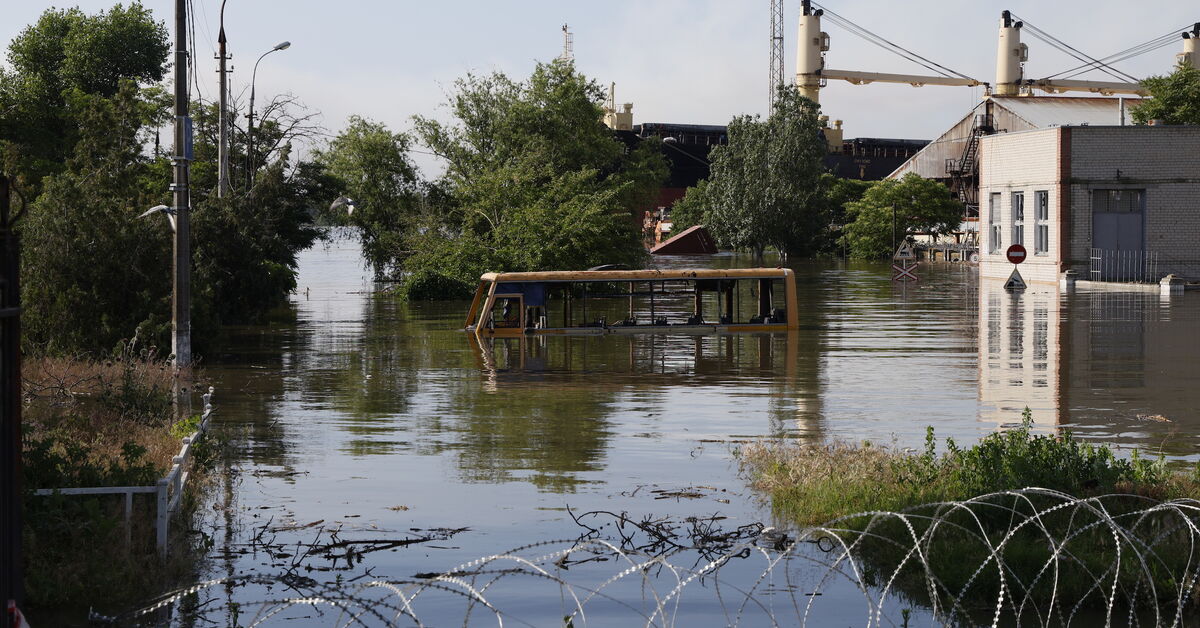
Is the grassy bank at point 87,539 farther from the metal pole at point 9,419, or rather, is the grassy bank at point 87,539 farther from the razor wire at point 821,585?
the metal pole at point 9,419

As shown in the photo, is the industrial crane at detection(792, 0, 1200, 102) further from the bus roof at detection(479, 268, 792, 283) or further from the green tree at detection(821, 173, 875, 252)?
the bus roof at detection(479, 268, 792, 283)

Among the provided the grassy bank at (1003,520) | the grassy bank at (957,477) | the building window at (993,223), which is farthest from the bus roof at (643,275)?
the building window at (993,223)

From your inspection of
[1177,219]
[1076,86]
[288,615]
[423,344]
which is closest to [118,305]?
[423,344]

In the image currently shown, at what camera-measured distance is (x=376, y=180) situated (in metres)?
72.1

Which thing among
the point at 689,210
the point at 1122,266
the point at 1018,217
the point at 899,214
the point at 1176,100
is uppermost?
the point at 1176,100

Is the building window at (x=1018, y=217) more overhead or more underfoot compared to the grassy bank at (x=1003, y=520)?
more overhead

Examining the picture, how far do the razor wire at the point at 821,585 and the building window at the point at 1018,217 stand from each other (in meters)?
47.8

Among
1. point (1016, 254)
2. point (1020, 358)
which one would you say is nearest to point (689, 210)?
point (1016, 254)

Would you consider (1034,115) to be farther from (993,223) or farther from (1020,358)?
(1020,358)

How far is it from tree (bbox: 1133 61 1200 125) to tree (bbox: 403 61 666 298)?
30.0 meters

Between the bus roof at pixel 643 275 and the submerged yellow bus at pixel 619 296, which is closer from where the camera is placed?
the bus roof at pixel 643 275

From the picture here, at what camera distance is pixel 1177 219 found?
53594 mm

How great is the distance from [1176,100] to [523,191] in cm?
3879

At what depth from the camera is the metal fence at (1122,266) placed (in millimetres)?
53406
